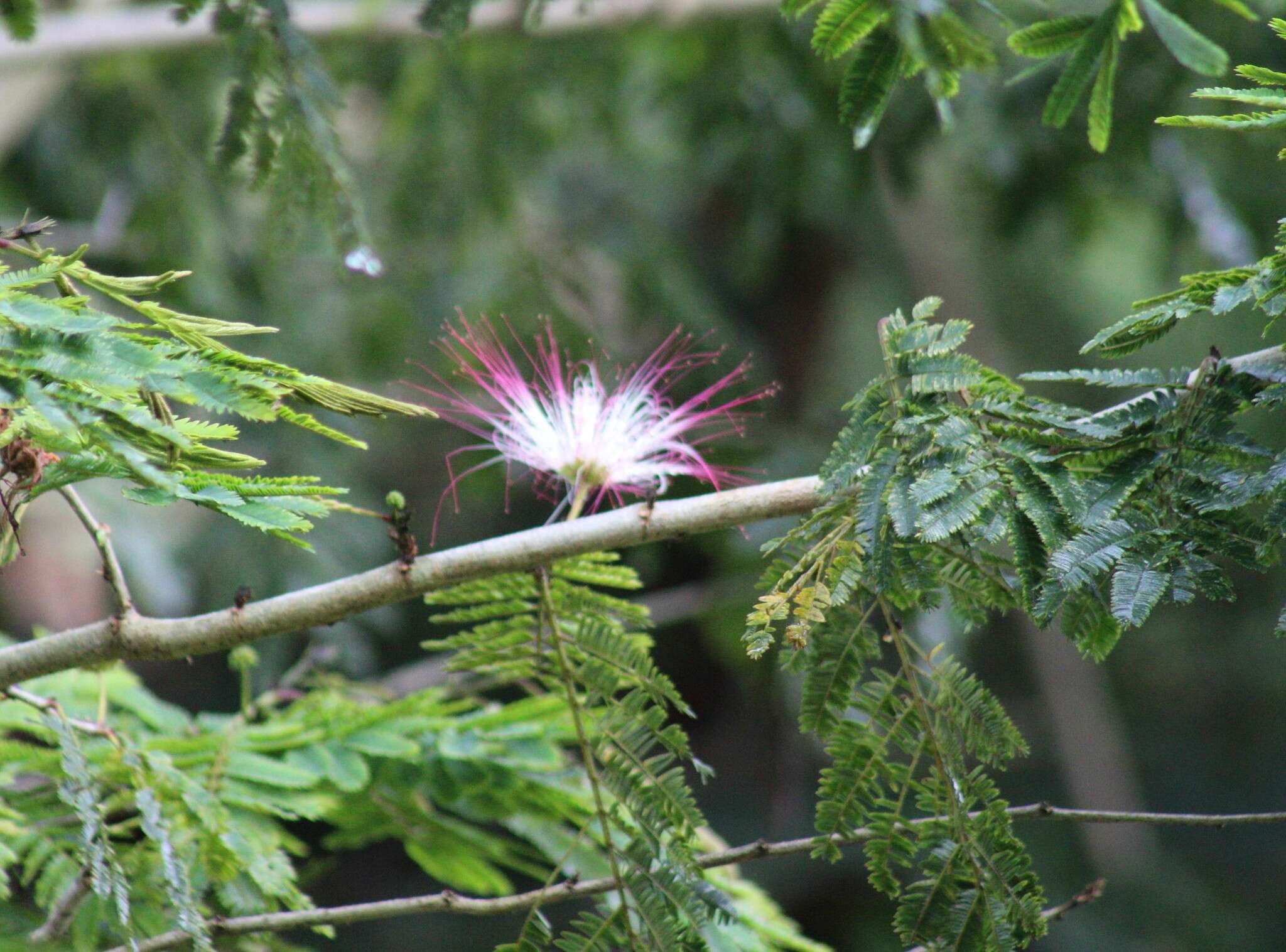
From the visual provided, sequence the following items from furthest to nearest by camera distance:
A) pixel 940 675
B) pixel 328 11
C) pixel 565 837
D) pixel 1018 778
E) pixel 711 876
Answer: pixel 1018 778 → pixel 328 11 → pixel 565 837 → pixel 711 876 → pixel 940 675

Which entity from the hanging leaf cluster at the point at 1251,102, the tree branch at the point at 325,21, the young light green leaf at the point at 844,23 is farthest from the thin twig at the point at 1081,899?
the tree branch at the point at 325,21

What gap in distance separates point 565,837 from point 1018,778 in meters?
5.60

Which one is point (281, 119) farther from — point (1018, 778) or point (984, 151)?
point (1018, 778)

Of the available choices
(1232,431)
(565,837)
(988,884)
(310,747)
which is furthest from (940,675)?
(310,747)

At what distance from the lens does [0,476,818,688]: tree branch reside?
3.91 feet

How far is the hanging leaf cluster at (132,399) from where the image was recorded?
3.28ft

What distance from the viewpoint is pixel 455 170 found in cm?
476

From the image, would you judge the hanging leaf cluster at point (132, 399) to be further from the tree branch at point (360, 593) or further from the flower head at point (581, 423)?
the flower head at point (581, 423)

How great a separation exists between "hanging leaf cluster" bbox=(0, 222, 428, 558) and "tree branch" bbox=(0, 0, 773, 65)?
3.13 metres

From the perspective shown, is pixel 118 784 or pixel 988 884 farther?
pixel 118 784

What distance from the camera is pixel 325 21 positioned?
436 centimetres

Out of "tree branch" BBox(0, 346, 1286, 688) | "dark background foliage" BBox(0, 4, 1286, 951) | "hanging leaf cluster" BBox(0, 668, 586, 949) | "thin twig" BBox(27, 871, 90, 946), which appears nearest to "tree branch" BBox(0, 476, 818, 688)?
"tree branch" BBox(0, 346, 1286, 688)

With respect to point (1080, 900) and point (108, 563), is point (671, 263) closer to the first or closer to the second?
point (1080, 900)

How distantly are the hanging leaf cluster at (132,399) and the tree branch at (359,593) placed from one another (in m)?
0.10
